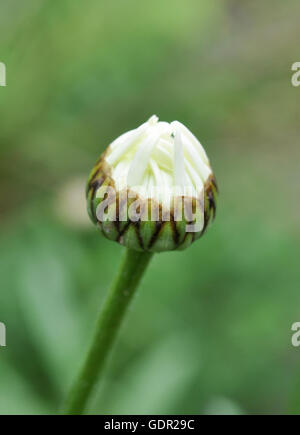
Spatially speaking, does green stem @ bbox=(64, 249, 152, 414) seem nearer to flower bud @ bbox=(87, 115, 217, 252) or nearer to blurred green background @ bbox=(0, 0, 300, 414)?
flower bud @ bbox=(87, 115, 217, 252)

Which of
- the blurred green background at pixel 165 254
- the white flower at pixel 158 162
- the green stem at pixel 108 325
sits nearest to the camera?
the white flower at pixel 158 162

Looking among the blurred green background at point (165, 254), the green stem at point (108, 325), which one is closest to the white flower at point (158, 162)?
the green stem at point (108, 325)

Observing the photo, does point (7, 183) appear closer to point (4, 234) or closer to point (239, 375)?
point (4, 234)

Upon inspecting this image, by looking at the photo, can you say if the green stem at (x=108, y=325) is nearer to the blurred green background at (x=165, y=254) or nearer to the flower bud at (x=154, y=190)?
the flower bud at (x=154, y=190)

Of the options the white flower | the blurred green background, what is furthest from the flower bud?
the blurred green background

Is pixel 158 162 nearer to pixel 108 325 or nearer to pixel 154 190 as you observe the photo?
pixel 154 190
